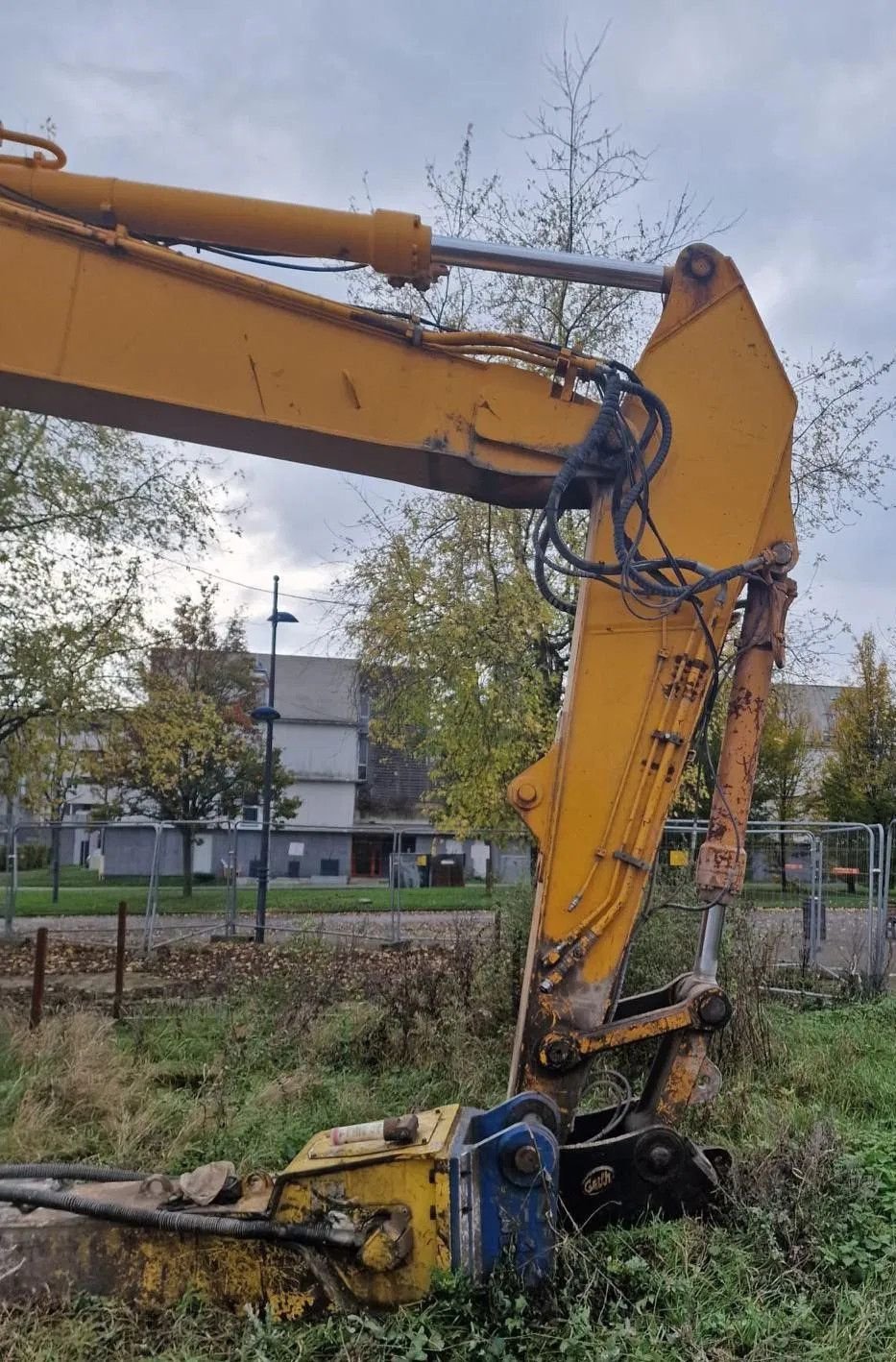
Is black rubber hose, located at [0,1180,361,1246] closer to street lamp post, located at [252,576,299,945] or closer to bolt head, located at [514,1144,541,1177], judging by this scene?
bolt head, located at [514,1144,541,1177]

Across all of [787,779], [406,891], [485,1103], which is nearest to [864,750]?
[787,779]

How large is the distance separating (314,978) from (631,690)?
5.50 m

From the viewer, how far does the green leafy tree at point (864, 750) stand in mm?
23625

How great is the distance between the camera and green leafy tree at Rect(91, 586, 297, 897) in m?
14.7

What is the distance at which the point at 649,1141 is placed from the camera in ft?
11.3

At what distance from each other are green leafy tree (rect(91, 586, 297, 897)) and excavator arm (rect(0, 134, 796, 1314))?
11498mm

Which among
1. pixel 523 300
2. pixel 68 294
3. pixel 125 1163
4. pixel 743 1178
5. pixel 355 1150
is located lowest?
pixel 125 1163

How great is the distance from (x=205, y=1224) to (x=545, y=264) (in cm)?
350

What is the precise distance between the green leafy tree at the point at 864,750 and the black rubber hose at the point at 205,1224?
22.5 metres

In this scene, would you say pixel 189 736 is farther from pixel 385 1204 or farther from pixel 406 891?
pixel 385 1204

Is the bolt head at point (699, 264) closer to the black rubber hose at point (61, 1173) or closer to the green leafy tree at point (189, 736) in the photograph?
the black rubber hose at point (61, 1173)

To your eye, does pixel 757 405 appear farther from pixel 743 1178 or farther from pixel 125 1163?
pixel 125 1163

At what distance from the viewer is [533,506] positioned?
3920 mm

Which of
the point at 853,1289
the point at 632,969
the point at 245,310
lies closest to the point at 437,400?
→ the point at 245,310
